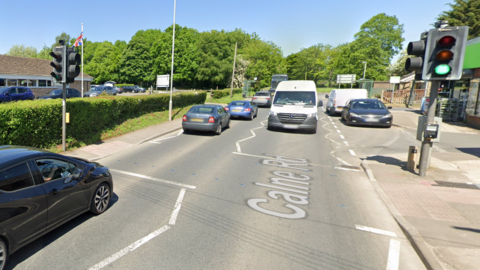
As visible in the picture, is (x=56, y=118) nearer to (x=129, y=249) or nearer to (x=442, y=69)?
(x=129, y=249)

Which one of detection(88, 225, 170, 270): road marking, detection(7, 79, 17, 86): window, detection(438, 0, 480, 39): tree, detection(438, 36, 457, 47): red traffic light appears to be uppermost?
detection(438, 0, 480, 39): tree

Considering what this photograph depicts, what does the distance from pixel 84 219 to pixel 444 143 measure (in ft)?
47.8

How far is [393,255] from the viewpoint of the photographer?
4.28 meters

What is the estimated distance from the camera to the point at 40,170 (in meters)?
4.24

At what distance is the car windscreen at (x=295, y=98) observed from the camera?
50.1 ft

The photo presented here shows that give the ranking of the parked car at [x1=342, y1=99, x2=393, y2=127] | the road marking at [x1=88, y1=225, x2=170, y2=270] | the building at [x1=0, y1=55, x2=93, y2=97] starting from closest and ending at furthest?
the road marking at [x1=88, y1=225, x2=170, y2=270] → the parked car at [x1=342, y1=99, x2=393, y2=127] → the building at [x1=0, y1=55, x2=93, y2=97]

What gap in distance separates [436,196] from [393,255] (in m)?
3.19

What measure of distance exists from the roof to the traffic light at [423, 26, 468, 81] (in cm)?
3896

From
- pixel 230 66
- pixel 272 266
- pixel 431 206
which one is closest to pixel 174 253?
pixel 272 266

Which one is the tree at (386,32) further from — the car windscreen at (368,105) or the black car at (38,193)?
the black car at (38,193)

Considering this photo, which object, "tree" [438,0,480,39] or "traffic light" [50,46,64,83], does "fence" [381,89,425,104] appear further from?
"traffic light" [50,46,64,83]

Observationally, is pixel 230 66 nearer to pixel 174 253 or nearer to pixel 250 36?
pixel 250 36

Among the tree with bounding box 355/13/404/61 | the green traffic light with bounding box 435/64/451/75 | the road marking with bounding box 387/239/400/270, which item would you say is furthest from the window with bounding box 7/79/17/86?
→ the tree with bounding box 355/13/404/61

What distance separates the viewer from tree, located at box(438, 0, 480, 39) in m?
34.2
